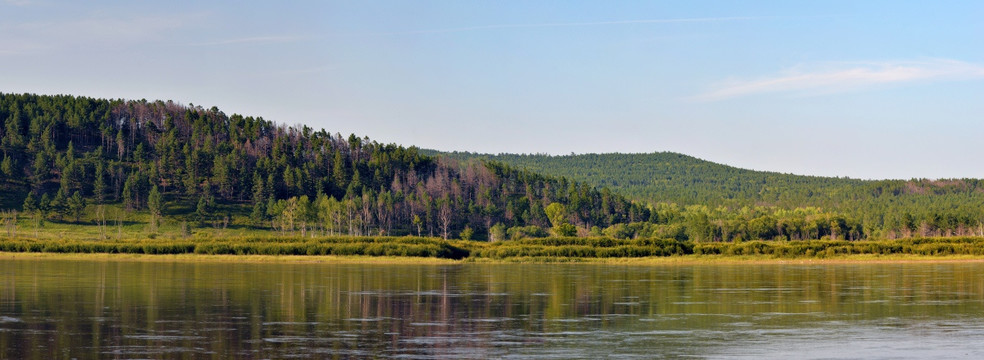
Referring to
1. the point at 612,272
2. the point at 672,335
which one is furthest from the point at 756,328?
the point at 612,272

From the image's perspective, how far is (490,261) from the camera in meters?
138

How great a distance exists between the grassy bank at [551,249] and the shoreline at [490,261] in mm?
363

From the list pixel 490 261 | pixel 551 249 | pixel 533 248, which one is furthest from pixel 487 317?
pixel 533 248

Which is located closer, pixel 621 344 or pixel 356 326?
pixel 621 344

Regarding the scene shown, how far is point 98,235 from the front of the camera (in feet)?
604

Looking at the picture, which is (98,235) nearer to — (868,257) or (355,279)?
(355,279)

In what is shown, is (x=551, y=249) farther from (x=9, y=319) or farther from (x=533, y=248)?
(x=9, y=319)

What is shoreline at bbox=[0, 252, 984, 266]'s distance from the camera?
129500 millimetres

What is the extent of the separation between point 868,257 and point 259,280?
8482 centimetres

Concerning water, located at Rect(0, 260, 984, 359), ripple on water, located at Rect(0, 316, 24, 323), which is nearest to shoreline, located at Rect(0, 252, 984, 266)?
water, located at Rect(0, 260, 984, 359)

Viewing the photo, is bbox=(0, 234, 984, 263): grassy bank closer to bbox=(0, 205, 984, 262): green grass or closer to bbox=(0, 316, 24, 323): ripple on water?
bbox=(0, 205, 984, 262): green grass

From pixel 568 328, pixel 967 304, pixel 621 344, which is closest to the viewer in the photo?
pixel 621 344

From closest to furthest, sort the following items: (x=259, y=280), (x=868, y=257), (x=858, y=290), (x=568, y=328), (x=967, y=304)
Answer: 1. (x=568, y=328)
2. (x=967, y=304)
3. (x=858, y=290)
4. (x=259, y=280)
5. (x=868, y=257)

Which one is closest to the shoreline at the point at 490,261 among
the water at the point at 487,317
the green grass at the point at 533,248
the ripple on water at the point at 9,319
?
the green grass at the point at 533,248
